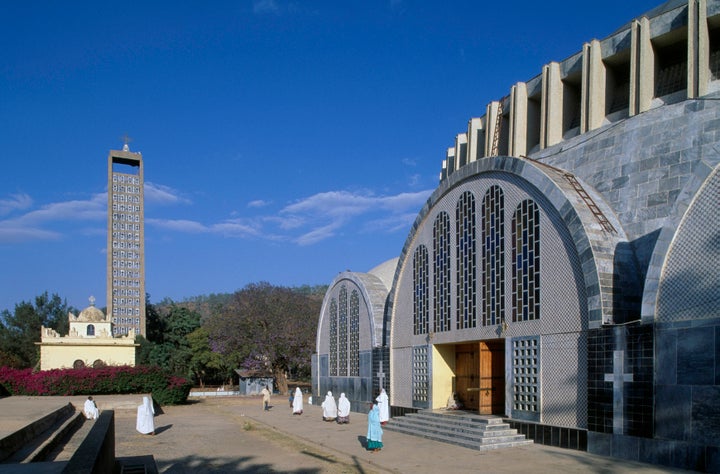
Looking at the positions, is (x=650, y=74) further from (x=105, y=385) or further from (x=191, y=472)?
(x=105, y=385)

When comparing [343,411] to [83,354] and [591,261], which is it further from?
[83,354]

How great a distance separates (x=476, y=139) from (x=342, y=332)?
9813 millimetres

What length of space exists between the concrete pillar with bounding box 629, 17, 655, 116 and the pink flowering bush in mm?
23158

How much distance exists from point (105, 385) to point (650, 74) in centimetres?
2454

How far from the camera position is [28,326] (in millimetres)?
48531

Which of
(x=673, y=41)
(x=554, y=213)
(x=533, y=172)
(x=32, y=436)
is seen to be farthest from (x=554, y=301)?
(x=32, y=436)

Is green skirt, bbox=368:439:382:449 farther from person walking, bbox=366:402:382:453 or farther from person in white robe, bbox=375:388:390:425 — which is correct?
person in white robe, bbox=375:388:390:425

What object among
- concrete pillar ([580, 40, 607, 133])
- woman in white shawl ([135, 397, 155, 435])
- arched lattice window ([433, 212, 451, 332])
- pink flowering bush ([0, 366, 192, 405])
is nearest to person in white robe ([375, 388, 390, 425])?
arched lattice window ([433, 212, 451, 332])

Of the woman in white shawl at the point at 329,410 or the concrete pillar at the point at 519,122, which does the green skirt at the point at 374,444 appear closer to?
the woman in white shawl at the point at 329,410

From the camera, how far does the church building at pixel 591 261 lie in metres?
10.3

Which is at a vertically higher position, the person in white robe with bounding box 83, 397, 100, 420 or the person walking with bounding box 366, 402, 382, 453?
the person walking with bounding box 366, 402, 382, 453

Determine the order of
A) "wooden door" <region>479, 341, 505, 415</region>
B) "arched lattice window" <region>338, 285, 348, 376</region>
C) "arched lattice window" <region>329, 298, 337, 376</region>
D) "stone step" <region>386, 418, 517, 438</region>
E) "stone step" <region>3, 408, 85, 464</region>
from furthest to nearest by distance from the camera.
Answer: "arched lattice window" <region>329, 298, 337, 376</region>
"arched lattice window" <region>338, 285, 348, 376</region>
"wooden door" <region>479, 341, 505, 415</region>
"stone step" <region>386, 418, 517, 438</region>
"stone step" <region>3, 408, 85, 464</region>

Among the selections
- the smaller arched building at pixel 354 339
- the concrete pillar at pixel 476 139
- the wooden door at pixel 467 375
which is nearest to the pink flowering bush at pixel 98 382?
the smaller arched building at pixel 354 339

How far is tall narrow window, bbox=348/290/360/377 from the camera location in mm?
24094
